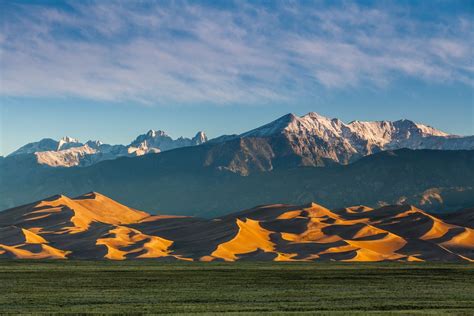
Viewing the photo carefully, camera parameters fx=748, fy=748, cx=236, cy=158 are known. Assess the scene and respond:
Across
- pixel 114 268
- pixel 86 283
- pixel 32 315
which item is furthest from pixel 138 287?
pixel 114 268

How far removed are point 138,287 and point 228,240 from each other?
114 m

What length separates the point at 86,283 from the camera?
7688 centimetres

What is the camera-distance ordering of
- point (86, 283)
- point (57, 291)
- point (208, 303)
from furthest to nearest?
point (86, 283) → point (57, 291) → point (208, 303)

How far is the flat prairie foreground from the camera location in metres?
53.9

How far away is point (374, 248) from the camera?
621 feet

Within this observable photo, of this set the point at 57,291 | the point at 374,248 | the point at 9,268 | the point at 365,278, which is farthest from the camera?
the point at 374,248

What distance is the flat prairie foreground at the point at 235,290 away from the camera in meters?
53.9

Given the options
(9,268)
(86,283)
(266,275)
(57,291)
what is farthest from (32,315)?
(9,268)

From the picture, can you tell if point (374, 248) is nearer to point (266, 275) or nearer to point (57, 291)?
point (266, 275)

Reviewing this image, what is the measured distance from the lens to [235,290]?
226 feet

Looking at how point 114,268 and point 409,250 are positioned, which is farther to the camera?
point 409,250

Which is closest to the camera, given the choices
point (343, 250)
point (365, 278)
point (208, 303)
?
point (208, 303)

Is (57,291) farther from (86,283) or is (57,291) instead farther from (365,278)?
(365,278)

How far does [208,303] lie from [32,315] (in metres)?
13.7
